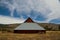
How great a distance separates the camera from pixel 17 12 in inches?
258

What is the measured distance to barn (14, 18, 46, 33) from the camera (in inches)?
260

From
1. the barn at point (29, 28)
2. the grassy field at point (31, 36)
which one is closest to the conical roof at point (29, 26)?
the barn at point (29, 28)

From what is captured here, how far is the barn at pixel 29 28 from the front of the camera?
21.7ft

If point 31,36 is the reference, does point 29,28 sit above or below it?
above

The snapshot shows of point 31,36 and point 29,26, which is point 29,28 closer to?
point 29,26

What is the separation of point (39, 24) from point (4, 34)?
1208 mm

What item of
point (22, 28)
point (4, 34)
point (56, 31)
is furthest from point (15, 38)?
point (56, 31)

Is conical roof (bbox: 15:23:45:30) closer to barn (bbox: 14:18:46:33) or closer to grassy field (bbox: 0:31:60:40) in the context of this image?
barn (bbox: 14:18:46:33)

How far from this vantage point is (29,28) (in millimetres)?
6781

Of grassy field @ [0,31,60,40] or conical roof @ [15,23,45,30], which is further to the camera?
conical roof @ [15,23,45,30]

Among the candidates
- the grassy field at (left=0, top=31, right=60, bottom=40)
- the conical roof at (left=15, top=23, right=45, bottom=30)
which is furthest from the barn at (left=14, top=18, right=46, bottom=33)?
the grassy field at (left=0, top=31, right=60, bottom=40)

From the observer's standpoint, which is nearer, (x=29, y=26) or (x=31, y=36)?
(x=31, y=36)

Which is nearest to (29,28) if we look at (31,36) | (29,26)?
(29,26)

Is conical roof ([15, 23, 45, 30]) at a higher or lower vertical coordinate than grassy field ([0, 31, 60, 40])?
higher
